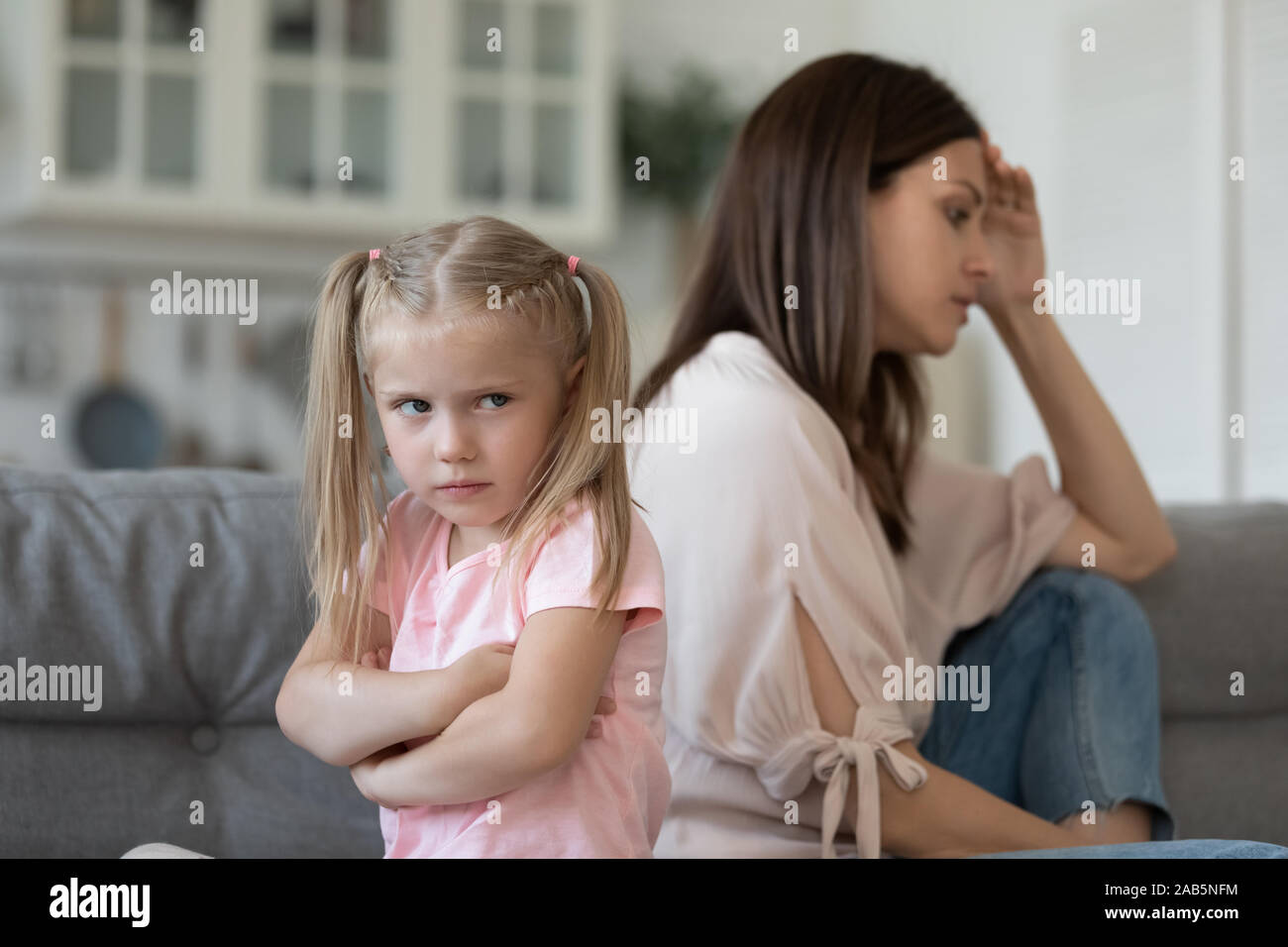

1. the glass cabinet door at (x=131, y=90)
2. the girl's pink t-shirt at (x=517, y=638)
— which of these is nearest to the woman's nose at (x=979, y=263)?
the girl's pink t-shirt at (x=517, y=638)

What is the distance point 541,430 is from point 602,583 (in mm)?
109

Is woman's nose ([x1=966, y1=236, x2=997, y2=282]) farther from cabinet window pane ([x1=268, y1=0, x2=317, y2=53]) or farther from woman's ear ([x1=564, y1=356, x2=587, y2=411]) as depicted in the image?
cabinet window pane ([x1=268, y1=0, x2=317, y2=53])

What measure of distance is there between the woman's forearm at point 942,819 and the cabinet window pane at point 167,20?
2.71 metres

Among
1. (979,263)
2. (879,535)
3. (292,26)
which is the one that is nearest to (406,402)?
(879,535)

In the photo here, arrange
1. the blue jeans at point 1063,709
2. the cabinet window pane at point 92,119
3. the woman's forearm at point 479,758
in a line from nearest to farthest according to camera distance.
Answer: the woman's forearm at point 479,758 < the blue jeans at point 1063,709 < the cabinet window pane at point 92,119

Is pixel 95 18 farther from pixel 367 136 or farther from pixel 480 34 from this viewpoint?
pixel 480 34

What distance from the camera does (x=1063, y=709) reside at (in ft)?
4.28

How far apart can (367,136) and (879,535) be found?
7.76 ft

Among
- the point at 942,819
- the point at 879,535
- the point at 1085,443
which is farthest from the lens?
the point at 1085,443

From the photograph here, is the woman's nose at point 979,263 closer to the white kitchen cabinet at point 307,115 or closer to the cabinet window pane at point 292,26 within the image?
the white kitchen cabinet at point 307,115

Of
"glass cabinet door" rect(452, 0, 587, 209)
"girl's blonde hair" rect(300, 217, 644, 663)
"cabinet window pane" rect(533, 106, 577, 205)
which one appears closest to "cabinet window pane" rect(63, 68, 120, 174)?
"glass cabinet door" rect(452, 0, 587, 209)

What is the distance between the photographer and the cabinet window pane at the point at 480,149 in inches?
131
